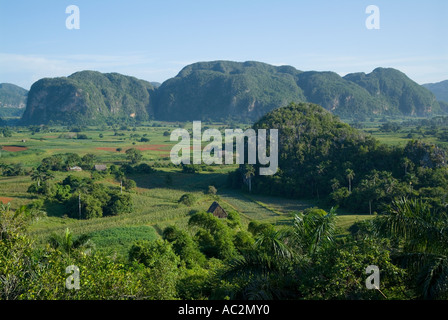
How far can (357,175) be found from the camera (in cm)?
4338

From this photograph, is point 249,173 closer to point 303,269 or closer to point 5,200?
point 5,200

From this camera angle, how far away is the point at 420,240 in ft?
25.9

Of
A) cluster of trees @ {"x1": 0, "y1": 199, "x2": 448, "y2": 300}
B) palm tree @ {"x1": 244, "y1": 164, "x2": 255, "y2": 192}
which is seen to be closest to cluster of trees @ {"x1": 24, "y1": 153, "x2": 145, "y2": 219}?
palm tree @ {"x1": 244, "y1": 164, "x2": 255, "y2": 192}

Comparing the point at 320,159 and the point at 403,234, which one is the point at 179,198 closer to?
the point at 320,159

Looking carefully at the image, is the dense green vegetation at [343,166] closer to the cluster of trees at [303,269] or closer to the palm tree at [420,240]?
the palm tree at [420,240]

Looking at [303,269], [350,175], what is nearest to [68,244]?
[303,269]

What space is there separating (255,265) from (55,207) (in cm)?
2911

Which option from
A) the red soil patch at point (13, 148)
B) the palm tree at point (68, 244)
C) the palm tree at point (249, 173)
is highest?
the red soil patch at point (13, 148)

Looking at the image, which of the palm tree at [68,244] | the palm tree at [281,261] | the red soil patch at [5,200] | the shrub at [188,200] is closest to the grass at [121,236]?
the palm tree at [68,244]

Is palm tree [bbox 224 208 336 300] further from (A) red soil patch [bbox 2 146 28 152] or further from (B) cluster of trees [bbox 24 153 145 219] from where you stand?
(A) red soil patch [bbox 2 146 28 152]

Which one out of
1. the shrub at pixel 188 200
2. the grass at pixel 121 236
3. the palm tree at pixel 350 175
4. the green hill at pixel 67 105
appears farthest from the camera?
the green hill at pixel 67 105

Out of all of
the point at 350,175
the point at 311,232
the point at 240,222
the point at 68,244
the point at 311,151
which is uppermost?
the point at 311,232

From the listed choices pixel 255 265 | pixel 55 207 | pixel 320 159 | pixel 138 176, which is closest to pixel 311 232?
pixel 255 265

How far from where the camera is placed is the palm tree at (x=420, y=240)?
6691 millimetres
